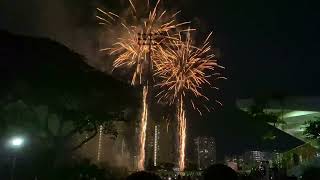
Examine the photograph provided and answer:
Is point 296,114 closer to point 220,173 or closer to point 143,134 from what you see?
point 143,134

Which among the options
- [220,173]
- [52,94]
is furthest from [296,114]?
[220,173]

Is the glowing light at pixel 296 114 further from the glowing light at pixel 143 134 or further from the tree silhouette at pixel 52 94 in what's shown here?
the glowing light at pixel 143 134

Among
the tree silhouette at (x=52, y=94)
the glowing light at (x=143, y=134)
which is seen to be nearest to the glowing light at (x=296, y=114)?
the tree silhouette at (x=52, y=94)

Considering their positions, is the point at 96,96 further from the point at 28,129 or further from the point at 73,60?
the point at 28,129

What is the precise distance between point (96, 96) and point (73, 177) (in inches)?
345

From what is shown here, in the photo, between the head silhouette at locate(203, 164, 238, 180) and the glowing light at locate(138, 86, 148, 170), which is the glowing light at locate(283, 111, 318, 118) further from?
the head silhouette at locate(203, 164, 238, 180)

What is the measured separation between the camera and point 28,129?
3438cm

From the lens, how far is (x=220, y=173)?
240 inches

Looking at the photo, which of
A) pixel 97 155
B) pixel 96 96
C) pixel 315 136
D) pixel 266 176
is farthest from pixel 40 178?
pixel 315 136

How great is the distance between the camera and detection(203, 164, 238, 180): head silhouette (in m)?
6.04

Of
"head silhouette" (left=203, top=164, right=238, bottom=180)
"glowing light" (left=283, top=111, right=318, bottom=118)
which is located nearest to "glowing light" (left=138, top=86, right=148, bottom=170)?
"glowing light" (left=283, top=111, right=318, bottom=118)

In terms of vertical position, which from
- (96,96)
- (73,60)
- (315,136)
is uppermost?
(73,60)

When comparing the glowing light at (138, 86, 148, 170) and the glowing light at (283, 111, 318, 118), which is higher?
the glowing light at (283, 111, 318, 118)

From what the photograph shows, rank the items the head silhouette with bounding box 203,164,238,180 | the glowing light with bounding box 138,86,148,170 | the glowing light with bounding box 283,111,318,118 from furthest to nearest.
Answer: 1. the glowing light with bounding box 283,111,318,118
2. the glowing light with bounding box 138,86,148,170
3. the head silhouette with bounding box 203,164,238,180
